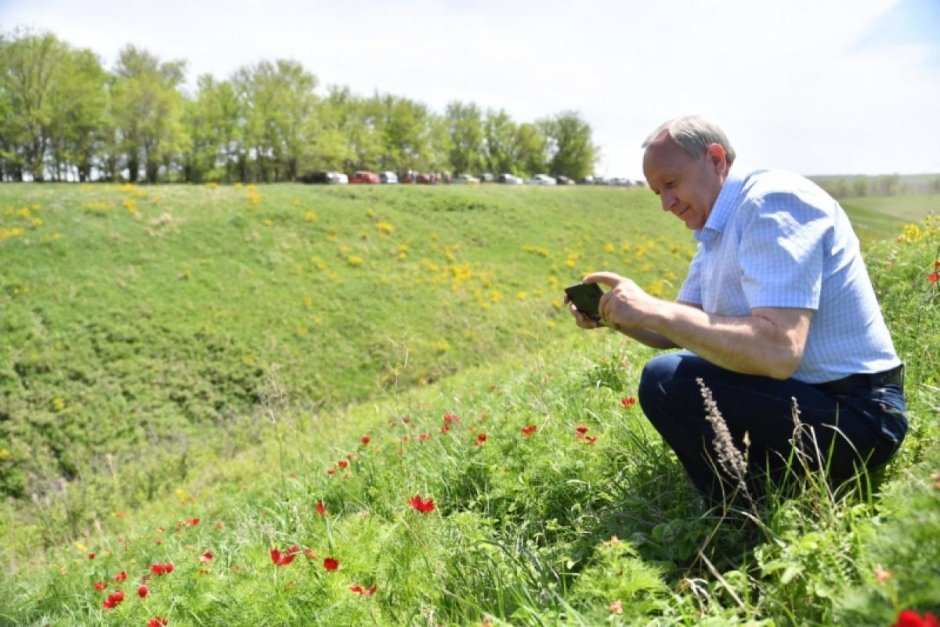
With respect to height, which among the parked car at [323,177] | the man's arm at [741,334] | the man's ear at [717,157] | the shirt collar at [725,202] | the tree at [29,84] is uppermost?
the tree at [29,84]

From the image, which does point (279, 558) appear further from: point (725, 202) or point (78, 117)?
point (78, 117)

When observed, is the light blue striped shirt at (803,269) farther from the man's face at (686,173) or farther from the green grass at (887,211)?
the green grass at (887,211)

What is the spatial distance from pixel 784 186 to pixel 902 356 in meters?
1.69

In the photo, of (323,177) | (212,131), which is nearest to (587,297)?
(323,177)

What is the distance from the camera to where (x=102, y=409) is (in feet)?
34.0

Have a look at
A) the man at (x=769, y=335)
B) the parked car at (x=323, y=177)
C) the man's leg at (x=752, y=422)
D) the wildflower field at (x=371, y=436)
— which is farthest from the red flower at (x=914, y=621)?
the parked car at (x=323, y=177)

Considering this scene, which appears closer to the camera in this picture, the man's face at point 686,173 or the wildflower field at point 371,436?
the wildflower field at point 371,436

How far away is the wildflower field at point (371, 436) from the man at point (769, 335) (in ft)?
0.61

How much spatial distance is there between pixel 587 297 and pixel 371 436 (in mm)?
3661

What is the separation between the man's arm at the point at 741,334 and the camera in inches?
72.4

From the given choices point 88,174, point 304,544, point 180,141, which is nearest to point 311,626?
point 304,544

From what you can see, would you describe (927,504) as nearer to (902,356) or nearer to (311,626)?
(311,626)

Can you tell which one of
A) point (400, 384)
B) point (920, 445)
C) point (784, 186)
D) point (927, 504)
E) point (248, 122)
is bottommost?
point (400, 384)

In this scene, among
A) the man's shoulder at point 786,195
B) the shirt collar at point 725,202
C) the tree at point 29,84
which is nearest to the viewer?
the man's shoulder at point 786,195
